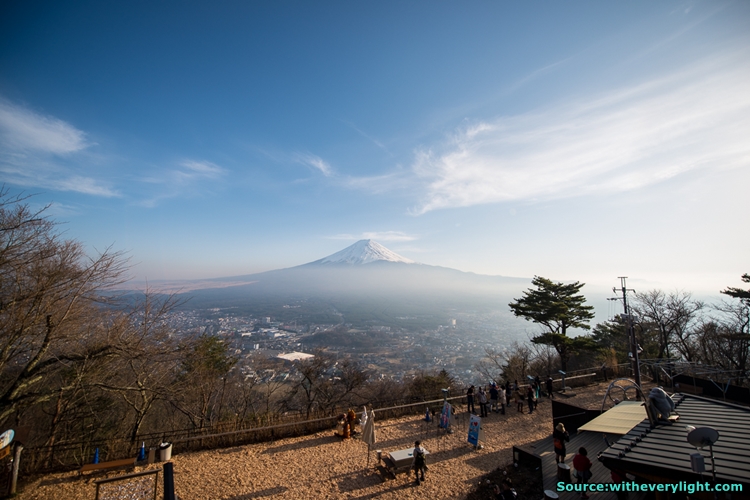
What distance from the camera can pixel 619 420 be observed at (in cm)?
687

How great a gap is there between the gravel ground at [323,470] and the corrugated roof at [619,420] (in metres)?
2.94

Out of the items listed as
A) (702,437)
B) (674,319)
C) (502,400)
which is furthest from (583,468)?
(674,319)

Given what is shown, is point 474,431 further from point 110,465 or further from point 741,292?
point 741,292

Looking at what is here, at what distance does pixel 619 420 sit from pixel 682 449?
3374 millimetres

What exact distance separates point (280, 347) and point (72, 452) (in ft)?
107

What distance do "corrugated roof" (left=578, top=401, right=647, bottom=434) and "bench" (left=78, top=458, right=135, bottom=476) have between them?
11.3 m

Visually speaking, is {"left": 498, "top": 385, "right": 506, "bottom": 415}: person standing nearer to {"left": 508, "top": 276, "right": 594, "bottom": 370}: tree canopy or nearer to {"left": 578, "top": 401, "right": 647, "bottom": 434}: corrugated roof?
{"left": 578, "top": 401, "right": 647, "bottom": 434}: corrugated roof

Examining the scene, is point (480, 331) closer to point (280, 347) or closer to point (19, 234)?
point (280, 347)

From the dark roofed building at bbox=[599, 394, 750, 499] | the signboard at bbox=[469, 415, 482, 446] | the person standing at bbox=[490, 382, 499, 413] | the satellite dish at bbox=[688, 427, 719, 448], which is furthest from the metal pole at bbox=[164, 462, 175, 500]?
the person standing at bbox=[490, 382, 499, 413]

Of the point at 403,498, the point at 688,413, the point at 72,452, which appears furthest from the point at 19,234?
the point at 688,413

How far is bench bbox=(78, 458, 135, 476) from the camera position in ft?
22.8

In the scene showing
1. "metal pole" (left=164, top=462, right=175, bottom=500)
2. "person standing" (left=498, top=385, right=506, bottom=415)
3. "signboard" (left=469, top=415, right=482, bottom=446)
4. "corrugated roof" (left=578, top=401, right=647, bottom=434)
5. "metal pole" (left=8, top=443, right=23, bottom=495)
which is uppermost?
"metal pole" (left=164, top=462, right=175, bottom=500)

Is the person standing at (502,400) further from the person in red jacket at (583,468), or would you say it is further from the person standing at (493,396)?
the person in red jacket at (583,468)

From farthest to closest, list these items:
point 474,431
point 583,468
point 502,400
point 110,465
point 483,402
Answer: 1. point 502,400
2. point 483,402
3. point 474,431
4. point 110,465
5. point 583,468
